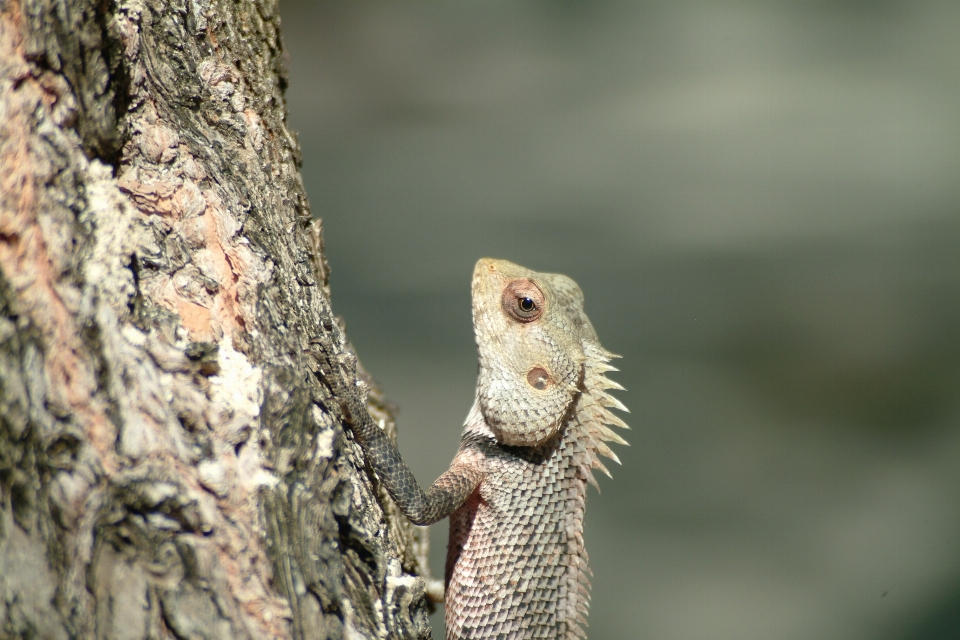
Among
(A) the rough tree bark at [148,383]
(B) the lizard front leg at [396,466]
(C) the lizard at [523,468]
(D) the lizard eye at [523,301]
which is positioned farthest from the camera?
(D) the lizard eye at [523,301]

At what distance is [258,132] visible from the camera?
4.83 ft

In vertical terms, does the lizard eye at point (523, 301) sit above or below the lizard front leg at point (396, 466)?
above

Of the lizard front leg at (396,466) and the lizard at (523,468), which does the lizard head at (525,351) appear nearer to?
the lizard at (523,468)

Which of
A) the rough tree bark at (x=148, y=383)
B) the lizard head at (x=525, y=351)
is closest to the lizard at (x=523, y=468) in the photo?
the lizard head at (x=525, y=351)

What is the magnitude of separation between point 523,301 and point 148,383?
1.26 meters

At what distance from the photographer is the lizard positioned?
1.92 meters

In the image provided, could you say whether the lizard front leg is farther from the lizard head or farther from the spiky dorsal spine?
the spiky dorsal spine

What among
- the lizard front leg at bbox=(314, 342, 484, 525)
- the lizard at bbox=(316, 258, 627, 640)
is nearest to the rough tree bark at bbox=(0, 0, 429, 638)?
the lizard front leg at bbox=(314, 342, 484, 525)

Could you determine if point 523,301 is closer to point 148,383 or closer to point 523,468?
point 523,468

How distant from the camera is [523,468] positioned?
6.61ft

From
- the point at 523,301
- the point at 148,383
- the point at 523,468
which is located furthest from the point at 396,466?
the point at 148,383

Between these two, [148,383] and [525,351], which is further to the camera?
[525,351]

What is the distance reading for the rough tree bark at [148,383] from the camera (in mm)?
895

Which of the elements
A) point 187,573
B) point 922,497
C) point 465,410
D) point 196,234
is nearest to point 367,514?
point 187,573
